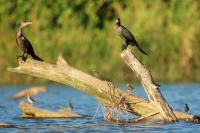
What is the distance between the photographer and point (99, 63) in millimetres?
29953

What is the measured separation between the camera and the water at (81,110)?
1744 cm

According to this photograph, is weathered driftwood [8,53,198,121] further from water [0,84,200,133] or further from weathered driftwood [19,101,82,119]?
weathered driftwood [19,101,82,119]

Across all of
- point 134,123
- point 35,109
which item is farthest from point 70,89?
point 134,123

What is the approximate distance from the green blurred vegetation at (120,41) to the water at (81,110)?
0.82 meters

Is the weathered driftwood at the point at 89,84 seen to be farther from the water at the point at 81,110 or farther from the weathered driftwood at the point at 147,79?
the water at the point at 81,110

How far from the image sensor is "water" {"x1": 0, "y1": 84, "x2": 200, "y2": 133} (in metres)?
17.4

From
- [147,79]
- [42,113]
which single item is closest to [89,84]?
[147,79]

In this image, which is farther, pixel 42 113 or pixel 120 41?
pixel 120 41

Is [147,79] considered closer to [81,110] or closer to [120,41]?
[81,110]

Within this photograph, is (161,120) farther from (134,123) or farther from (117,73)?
(117,73)

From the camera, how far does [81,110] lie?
22672 mm

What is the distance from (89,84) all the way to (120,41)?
12222 millimetres

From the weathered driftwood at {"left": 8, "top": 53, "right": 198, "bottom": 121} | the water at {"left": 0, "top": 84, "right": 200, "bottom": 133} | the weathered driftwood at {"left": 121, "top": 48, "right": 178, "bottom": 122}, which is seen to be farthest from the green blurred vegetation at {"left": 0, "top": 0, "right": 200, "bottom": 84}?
the weathered driftwood at {"left": 121, "top": 48, "right": 178, "bottom": 122}

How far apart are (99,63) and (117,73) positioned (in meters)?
0.68
